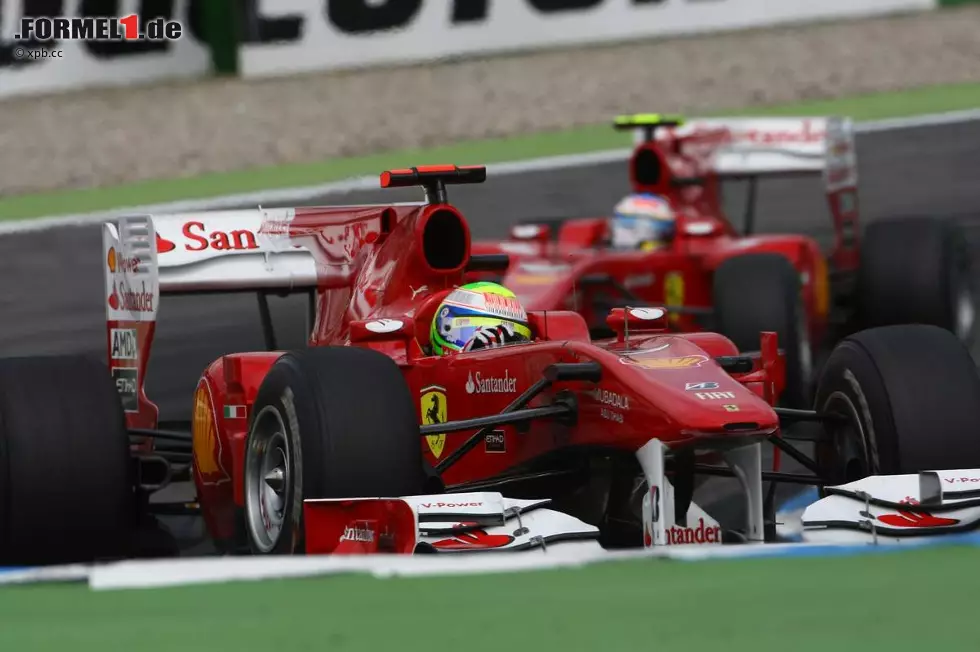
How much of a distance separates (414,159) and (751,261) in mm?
6429

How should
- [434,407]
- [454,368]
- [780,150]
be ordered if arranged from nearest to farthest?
1. [454,368]
2. [434,407]
3. [780,150]

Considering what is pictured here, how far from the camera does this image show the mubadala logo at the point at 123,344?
27.9 feet

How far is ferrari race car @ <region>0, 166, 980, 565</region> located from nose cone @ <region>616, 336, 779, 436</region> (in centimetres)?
1

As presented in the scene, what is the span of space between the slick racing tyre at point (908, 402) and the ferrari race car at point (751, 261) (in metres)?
3.72

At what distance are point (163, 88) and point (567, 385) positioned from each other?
13.1m

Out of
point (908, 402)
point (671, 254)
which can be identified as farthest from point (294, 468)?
point (671, 254)

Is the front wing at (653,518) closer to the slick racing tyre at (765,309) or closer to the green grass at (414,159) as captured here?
the slick racing tyre at (765,309)

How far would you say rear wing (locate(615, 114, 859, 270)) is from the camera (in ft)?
44.5

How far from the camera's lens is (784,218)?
1596 cm

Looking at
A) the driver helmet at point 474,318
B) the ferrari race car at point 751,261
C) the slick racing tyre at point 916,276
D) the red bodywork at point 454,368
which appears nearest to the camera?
the red bodywork at point 454,368

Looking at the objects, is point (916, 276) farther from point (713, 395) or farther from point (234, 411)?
point (713, 395)

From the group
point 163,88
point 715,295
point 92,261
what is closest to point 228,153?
point 163,88

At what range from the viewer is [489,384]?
22.9ft

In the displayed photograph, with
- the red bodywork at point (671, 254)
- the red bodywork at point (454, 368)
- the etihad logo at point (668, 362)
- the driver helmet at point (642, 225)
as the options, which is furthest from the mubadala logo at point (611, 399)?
the driver helmet at point (642, 225)
